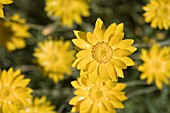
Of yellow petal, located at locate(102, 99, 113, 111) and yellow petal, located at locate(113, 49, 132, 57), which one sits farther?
yellow petal, located at locate(102, 99, 113, 111)

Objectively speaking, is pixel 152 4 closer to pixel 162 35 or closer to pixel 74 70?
pixel 162 35

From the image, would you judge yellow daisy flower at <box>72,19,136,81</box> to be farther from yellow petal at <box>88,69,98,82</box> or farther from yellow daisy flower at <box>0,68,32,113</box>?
yellow daisy flower at <box>0,68,32,113</box>

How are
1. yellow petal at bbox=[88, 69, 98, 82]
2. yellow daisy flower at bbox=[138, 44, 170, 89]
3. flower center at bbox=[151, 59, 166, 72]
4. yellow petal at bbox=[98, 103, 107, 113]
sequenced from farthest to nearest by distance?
flower center at bbox=[151, 59, 166, 72]
yellow daisy flower at bbox=[138, 44, 170, 89]
yellow petal at bbox=[98, 103, 107, 113]
yellow petal at bbox=[88, 69, 98, 82]

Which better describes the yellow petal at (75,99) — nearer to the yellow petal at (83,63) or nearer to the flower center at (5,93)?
the yellow petal at (83,63)

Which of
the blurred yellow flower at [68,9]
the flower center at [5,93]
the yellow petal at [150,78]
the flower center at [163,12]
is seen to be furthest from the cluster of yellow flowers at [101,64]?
the blurred yellow flower at [68,9]

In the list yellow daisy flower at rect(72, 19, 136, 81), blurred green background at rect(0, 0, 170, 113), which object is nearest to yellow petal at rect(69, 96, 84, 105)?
yellow daisy flower at rect(72, 19, 136, 81)

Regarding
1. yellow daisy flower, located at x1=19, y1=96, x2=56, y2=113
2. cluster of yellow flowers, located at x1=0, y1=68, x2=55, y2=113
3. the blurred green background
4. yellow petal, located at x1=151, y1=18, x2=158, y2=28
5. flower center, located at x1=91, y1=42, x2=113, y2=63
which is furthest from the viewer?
the blurred green background

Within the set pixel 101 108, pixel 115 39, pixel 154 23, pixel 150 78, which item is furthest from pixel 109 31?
pixel 150 78

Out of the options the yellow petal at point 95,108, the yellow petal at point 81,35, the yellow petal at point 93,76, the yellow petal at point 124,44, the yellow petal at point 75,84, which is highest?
the yellow petal at point 81,35
